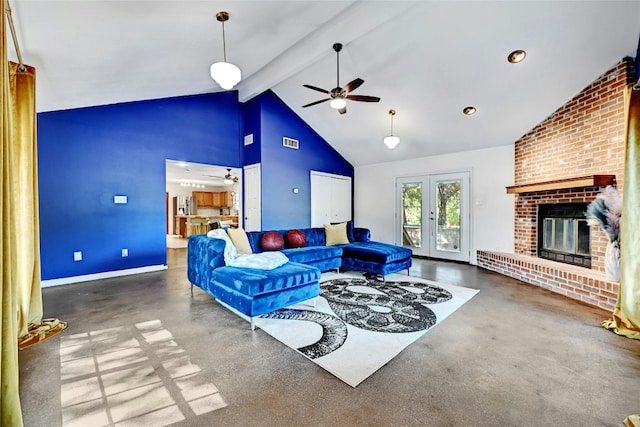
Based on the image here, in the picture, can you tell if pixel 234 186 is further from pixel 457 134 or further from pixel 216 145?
pixel 457 134

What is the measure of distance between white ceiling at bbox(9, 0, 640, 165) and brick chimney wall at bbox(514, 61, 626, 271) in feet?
0.63

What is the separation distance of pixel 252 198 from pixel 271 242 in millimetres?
2211

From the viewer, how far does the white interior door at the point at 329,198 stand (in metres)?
7.18

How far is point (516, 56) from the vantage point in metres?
3.67

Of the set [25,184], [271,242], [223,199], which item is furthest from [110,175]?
[223,199]

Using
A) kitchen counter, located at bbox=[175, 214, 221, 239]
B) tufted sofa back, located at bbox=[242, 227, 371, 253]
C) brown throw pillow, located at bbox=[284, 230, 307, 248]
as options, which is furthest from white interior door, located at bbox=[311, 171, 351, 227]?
kitchen counter, located at bbox=[175, 214, 221, 239]

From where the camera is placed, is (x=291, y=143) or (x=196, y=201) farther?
(x=196, y=201)

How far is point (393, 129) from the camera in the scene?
19.8ft

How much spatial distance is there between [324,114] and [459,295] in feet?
15.1

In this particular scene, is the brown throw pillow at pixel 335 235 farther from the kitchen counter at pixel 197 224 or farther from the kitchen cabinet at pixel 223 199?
the kitchen cabinet at pixel 223 199

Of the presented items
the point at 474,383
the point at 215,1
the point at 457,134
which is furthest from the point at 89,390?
the point at 457,134

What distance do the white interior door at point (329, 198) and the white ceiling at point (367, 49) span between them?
2.40 meters

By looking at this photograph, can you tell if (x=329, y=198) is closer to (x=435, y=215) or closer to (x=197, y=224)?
(x=435, y=215)

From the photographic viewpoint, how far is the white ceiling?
245cm
